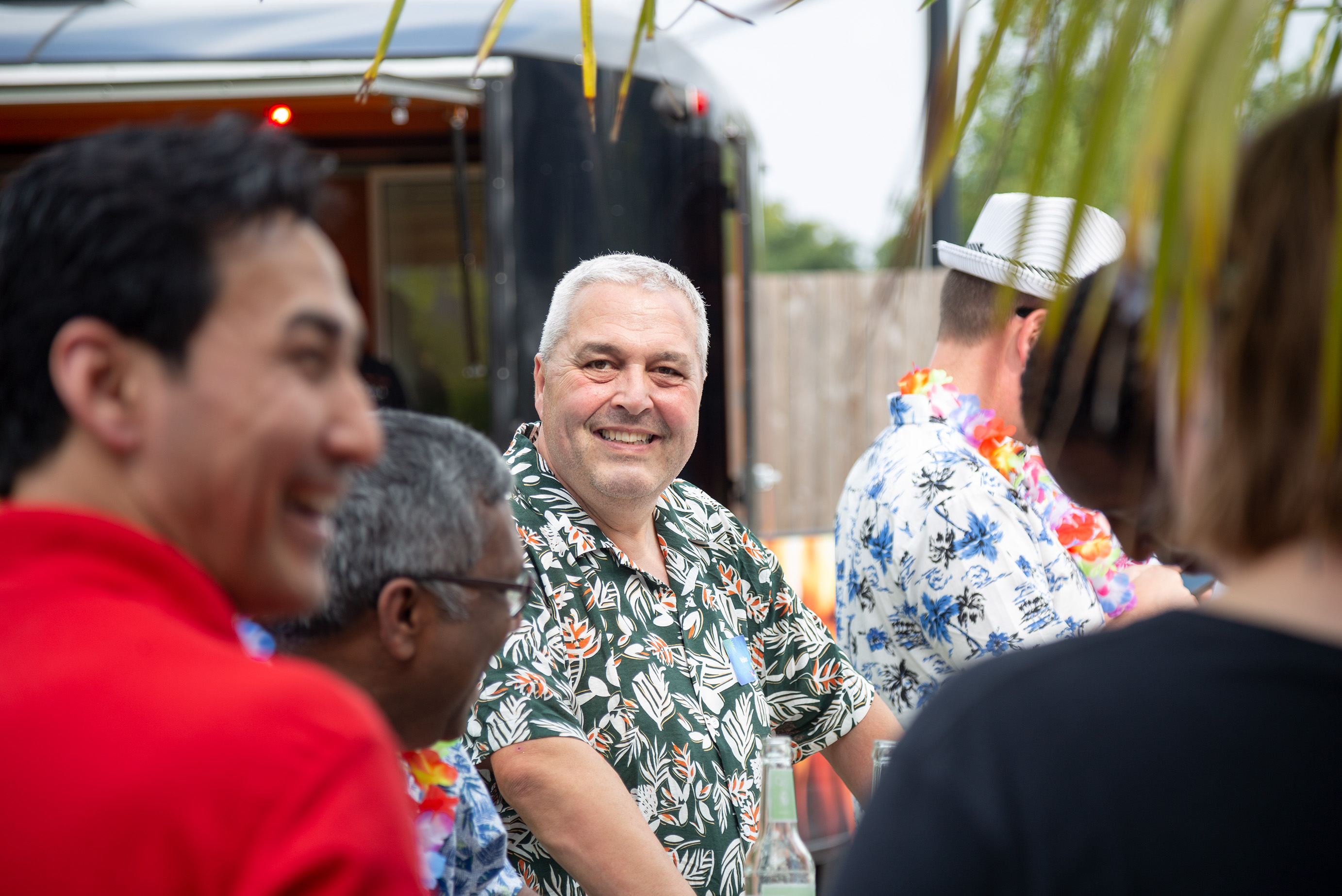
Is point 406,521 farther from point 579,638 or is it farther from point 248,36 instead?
point 248,36

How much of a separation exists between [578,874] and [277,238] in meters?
1.39

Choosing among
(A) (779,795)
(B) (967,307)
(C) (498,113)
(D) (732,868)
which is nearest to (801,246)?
(C) (498,113)

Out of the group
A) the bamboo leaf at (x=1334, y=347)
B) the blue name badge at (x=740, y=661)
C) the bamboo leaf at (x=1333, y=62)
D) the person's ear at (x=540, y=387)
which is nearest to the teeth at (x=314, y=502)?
the bamboo leaf at (x=1334, y=347)

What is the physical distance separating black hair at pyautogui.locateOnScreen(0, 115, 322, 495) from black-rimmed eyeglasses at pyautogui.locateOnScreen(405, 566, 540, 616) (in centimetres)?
69

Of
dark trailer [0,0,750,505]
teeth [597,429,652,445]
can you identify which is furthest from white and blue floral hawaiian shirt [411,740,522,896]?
dark trailer [0,0,750,505]

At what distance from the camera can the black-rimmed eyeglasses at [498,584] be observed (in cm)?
160

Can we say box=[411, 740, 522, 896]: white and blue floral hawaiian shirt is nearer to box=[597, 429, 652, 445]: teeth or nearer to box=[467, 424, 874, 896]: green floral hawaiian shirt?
box=[467, 424, 874, 896]: green floral hawaiian shirt

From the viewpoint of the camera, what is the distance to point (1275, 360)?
87cm

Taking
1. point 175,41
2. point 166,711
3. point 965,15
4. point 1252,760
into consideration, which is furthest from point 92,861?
point 175,41

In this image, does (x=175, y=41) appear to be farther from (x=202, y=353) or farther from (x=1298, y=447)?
(x=1298, y=447)

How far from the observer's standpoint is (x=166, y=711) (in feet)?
2.52

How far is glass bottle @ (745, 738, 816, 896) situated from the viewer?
177 cm

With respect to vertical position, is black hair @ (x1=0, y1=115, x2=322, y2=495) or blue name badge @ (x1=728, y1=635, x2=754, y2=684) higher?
black hair @ (x1=0, y1=115, x2=322, y2=495)

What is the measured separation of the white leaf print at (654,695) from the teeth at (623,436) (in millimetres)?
476
